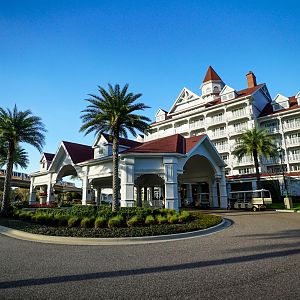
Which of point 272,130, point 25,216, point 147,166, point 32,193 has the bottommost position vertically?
point 25,216

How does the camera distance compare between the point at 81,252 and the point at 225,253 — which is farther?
the point at 81,252

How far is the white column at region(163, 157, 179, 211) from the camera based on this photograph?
2350cm

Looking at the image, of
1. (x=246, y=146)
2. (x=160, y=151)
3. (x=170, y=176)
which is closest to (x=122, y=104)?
(x=160, y=151)

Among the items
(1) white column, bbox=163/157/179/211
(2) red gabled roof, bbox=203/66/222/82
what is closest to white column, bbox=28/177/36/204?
(1) white column, bbox=163/157/179/211

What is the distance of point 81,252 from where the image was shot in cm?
960

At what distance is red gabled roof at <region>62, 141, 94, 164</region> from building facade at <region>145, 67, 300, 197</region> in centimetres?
2638

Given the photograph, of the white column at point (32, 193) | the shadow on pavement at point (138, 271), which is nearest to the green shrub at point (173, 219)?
the shadow on pavement at point (138, 271)

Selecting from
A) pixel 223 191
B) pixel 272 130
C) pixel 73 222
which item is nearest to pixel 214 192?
pixel 223 191

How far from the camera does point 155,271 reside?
269 inches

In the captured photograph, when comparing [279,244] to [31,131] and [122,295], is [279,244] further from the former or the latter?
[31,131]

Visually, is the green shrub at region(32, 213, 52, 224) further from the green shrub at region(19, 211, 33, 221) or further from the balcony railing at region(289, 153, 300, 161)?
the balcony railing at region(289, 153, 300, 161)

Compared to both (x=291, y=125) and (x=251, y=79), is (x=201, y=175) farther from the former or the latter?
(x=251, y=79)

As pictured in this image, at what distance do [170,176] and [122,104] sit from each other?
829 centimetres

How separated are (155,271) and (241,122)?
49628 millimetres
